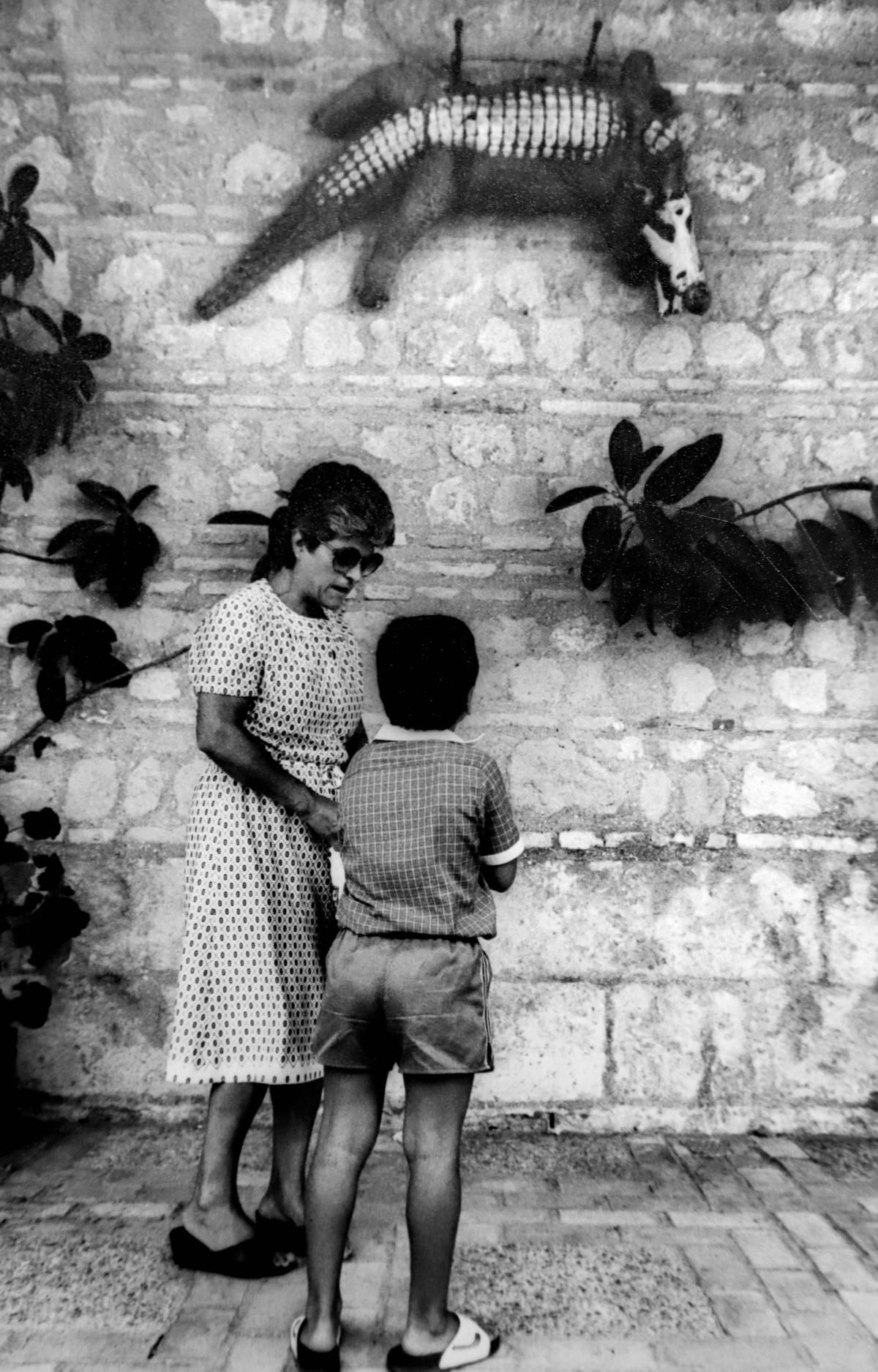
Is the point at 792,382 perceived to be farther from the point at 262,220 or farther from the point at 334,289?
the point at 262,220

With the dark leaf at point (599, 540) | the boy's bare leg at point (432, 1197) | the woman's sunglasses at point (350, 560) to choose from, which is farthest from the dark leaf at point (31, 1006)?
the dark leaf at point (599, 540)

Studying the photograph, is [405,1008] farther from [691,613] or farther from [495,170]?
[495,170]

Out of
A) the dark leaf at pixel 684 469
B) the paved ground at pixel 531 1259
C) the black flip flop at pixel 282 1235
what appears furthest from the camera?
the dark leaf at pixel 684 469

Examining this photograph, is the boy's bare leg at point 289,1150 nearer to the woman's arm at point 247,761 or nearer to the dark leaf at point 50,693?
the woman's arm at point 247,761

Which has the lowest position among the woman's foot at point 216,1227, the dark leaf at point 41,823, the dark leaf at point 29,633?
the woman's foot at point 216,1227

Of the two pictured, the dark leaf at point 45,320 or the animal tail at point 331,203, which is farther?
the animal tail at point 331,203

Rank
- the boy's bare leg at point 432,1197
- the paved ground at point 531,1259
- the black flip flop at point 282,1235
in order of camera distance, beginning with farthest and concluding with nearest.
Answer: the black flip flop at point 282,1235 → the paved ground at point 531,1259 → the boy's bare leg at point 432,1197

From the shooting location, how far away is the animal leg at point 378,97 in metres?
3.02

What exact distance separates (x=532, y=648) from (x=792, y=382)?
115 cm

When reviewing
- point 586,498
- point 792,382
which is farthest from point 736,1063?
point 792,382

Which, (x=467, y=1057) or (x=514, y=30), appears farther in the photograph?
(x=514, y=30)

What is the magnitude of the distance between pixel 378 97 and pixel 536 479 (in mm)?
1245

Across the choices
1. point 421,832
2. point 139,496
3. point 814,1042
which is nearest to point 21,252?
point 139,496

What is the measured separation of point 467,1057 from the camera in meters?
1.84
